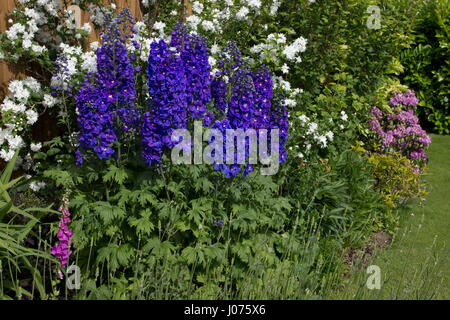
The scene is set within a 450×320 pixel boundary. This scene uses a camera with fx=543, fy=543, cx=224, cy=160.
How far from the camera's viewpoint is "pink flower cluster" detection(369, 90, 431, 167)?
622 centimetres

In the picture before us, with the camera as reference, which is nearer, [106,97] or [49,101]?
[106,97]

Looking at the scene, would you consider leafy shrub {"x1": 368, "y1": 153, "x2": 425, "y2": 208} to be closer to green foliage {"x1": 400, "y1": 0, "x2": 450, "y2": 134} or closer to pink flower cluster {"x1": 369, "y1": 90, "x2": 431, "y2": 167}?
pink flower cluster {"x1": 369, "y1": 90, "x2": 431, "y2": 167}

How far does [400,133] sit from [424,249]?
1.68m

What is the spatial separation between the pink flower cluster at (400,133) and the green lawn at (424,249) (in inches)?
19.0

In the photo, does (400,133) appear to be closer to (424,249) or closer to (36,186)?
(424,249)

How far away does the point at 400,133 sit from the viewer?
6227 mm

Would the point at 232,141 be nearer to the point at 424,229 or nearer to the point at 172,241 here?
the point at 172,241

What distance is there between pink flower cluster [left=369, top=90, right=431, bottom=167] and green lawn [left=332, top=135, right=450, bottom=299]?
48 cm

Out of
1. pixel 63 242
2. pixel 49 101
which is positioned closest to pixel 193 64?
pixel 63 242

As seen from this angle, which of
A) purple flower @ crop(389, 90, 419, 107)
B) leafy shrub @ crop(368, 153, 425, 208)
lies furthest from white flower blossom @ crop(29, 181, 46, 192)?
purple flower @ crop(389, 90, 419, 107)

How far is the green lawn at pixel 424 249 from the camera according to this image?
3291 mm

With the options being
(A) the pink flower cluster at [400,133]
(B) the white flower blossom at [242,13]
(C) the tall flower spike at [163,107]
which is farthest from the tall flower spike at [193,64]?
(A) the pink flower cluster at [400,133]

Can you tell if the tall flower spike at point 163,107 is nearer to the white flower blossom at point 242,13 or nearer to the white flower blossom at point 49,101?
the white flower blossom at point 49,101
